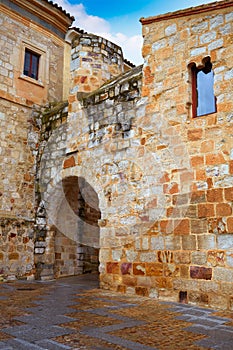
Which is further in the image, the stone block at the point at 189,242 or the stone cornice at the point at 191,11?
the stone cornice at the point at 191,11

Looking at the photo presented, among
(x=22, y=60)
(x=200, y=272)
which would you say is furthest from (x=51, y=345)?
(x=22, y=60)

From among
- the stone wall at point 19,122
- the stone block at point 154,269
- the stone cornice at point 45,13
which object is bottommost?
the stone block at point 154,269

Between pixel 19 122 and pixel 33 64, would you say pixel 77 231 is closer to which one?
pixel 19 122

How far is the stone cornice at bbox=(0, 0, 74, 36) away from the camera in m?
7.95

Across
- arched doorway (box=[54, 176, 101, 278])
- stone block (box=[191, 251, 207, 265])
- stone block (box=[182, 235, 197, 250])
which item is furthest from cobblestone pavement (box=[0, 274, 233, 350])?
arched doorway (box=[54, 176, 101, 278])

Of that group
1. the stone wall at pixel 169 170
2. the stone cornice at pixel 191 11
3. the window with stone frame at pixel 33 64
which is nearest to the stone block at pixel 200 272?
the stone wall at pixel 169 170

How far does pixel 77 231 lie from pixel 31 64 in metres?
3.98

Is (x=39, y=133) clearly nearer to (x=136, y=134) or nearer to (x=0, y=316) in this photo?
(x=136, y=134)

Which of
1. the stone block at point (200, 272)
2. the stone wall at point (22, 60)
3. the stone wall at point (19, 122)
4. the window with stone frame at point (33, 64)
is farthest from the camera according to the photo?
the window with stone frame at point (33, 64)

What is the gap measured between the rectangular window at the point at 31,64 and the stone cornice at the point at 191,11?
3408 mm

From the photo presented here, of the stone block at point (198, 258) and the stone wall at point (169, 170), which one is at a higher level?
the stone wall at point (169, 170)

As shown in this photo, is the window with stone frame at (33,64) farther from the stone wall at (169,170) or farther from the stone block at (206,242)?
the stone block at (206,242)

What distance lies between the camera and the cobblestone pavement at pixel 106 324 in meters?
2.66

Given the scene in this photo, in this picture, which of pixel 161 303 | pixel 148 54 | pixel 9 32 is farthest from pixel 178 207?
pixel 9 32
